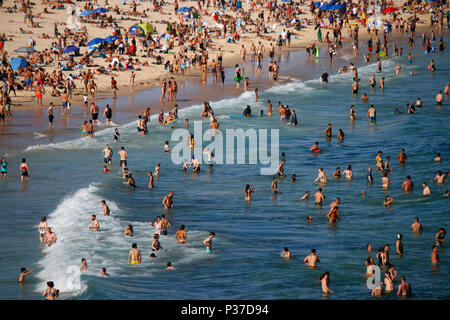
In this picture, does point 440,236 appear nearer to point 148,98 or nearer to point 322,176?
point 322,176

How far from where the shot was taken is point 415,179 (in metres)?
31.4

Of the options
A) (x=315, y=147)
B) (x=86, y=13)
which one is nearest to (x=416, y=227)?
(x=315, y=147)

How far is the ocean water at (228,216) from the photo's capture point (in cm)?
2116

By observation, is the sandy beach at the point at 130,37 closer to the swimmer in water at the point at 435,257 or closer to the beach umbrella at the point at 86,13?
the beach umbrella at the point at 86,13

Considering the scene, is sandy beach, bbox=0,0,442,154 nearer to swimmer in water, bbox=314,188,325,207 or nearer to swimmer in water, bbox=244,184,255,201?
swimmer in water, bbox=244,184,255,201

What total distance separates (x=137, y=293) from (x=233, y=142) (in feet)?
58.2

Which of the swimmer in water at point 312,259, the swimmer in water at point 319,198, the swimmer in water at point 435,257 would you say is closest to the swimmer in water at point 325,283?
the swimmer in water at point 312,259

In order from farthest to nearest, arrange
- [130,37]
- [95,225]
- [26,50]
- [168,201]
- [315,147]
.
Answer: [130,37] → [26,50] → [315,147] → [168,201] → [95,225]

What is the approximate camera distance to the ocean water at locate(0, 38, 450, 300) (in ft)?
69.4

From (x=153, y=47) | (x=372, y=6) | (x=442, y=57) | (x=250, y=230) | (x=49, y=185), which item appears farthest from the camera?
(x=372, y=6)

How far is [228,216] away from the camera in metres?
27.1
